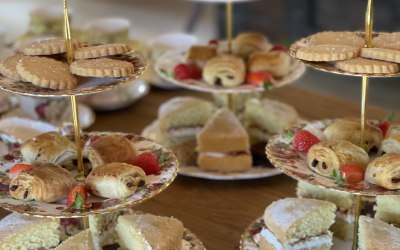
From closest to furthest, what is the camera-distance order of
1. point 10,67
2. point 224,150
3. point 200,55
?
point 10,67
point 224,150
point 200,55

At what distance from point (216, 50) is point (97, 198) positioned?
40.3 inches

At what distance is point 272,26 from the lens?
5.58 meters

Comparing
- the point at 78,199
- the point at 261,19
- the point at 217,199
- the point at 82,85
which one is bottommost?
the point at 217,199

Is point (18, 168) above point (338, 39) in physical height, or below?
below

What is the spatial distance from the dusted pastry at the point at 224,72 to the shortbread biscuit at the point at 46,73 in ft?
2.49

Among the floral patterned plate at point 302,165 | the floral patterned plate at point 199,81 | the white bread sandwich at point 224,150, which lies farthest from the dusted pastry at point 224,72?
the floral patterned plate at point 302,165

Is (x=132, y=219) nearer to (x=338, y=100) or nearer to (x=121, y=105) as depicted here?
(x=121, y=105)

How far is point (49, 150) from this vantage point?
5.62 ft

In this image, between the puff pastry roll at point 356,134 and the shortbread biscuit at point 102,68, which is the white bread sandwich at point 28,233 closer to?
the shortbread biscuit at point 102,68

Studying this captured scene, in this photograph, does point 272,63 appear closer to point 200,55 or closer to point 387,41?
point 200,55

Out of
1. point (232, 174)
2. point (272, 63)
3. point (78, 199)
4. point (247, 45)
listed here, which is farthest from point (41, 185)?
point (247, 45)

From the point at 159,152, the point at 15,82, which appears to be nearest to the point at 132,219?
the point at 159,152

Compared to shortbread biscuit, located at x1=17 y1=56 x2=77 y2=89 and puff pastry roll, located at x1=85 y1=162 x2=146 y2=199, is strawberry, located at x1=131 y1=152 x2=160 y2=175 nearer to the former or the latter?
puff pastry roll, located at x1=85 y1=162 x2=146 y2=199

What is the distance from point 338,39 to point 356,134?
246 mm
